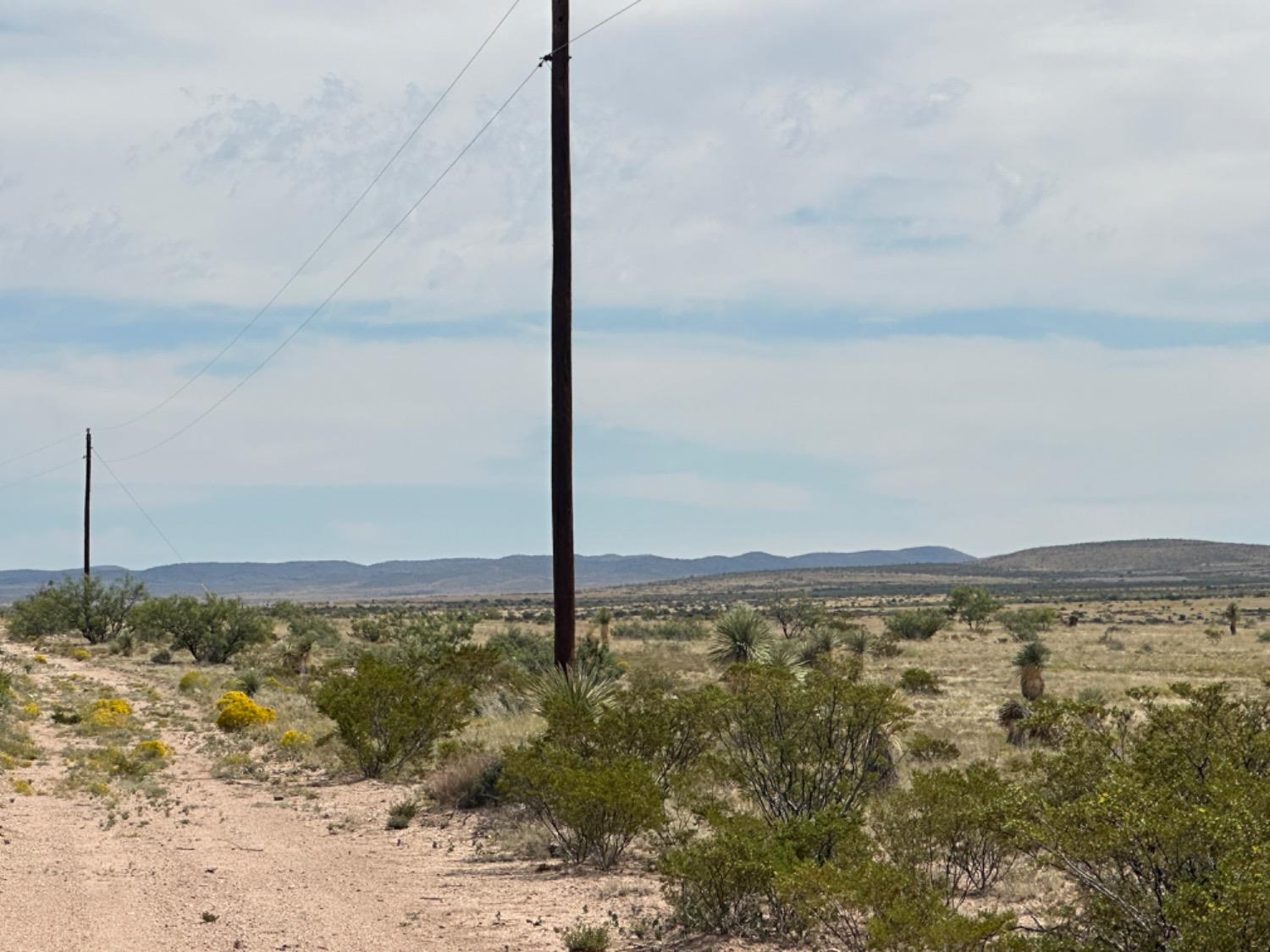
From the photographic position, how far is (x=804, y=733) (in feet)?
37.1

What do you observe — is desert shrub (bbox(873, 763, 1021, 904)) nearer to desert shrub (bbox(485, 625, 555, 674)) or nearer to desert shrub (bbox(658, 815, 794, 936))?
desert shrub (bbox(658, 815, 794, 936))

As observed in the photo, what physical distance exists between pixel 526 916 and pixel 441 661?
43.1ft

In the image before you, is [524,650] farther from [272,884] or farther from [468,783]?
[272,884]

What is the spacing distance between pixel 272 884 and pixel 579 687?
16.9 ft

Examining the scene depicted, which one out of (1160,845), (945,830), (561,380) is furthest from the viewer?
(561,380)

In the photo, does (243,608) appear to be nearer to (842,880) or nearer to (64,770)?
(64,770)

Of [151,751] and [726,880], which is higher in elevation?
[726,880]

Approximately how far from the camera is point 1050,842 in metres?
6.82

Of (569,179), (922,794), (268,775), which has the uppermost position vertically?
(569,179)

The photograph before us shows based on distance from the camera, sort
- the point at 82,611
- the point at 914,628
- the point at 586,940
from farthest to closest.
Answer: the point at 914,628 → the point at 82,611 → the point at 586,940

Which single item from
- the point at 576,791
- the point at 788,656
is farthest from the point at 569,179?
the point at 788,656

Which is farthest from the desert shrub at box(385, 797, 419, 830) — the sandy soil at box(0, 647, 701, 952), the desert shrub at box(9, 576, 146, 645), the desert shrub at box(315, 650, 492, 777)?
the desert shrub at box(9, 576, 146, 645)

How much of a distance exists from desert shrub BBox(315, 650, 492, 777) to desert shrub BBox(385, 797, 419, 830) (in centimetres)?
244

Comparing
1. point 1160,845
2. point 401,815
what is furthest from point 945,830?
point 401,815
